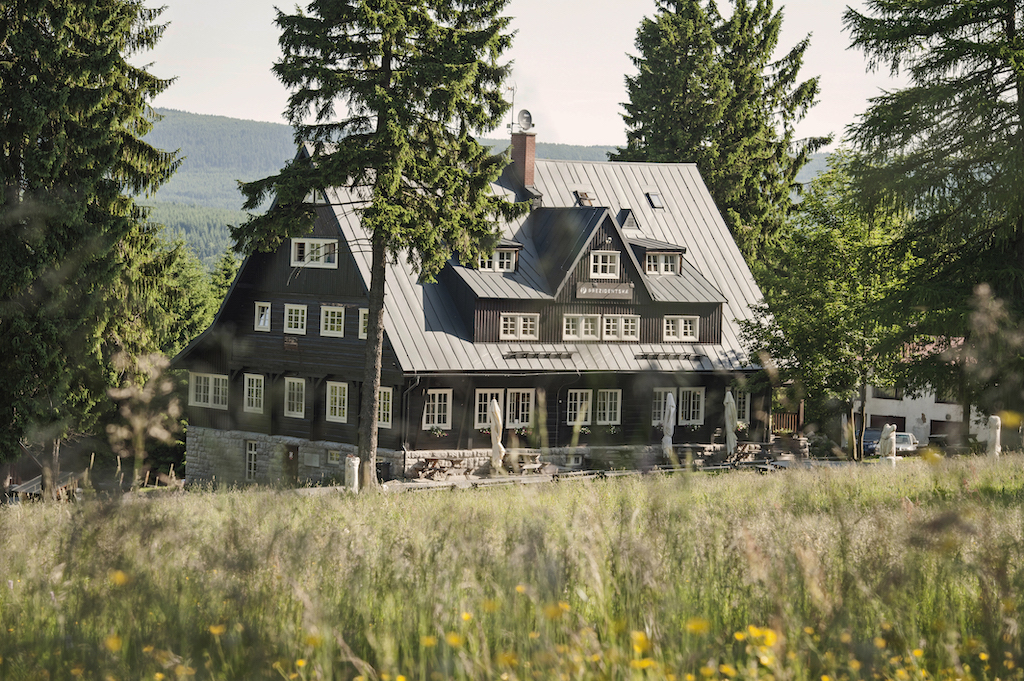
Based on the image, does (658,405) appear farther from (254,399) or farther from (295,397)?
(254,399)

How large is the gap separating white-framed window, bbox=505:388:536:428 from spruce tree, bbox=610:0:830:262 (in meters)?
16.4

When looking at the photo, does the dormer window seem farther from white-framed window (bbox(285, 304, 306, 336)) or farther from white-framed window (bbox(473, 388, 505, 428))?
white-framed window (bbox(285, 304, 306, 336))

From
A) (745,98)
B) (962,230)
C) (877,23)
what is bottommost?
(962,230)

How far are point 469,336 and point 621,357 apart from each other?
17.6 feet

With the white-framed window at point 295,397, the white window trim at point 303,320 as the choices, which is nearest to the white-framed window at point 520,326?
the white window trim at point 303,320

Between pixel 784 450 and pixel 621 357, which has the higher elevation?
pixel 621 357

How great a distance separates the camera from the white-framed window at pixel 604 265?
35562 millimetres

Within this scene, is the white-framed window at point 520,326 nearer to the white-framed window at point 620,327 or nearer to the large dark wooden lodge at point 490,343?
the large dark wooden lodge at point 490,343

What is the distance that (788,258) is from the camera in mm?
34688

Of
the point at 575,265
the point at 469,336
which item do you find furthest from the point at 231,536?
the point at 575,265

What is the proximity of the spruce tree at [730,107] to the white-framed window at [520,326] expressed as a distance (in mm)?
15218

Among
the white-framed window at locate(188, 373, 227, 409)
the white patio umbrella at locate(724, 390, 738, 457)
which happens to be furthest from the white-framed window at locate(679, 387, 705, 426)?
the white-framed window at locate(188, 373, 227, 409)

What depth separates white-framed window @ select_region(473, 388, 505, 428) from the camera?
3294 cm

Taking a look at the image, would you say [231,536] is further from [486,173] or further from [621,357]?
[621,357]
